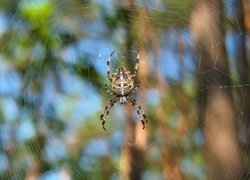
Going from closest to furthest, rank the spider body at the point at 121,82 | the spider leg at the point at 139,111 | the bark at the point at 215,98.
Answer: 1. the bark at the point at 215,98
2. the spider body at the point at 121,82
3. the spider leg at the point at 139,111

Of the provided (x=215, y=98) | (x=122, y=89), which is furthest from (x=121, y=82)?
(x=215, y=98)

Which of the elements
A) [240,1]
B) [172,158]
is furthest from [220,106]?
[240,1]

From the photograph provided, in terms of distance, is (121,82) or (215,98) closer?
(215,98)

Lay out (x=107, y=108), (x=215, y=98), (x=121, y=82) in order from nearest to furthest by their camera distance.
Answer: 1. (x=215, y=98)
2. (x=121, y=82)
3. (x=107, y=108)

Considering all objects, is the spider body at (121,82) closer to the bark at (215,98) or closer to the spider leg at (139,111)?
the spider leg at (139,111)

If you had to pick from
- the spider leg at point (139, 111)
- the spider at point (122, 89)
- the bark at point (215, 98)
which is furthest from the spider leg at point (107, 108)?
the bark at point (215, 98)

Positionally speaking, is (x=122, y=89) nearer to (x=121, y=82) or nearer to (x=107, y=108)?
(x=121, y=82)

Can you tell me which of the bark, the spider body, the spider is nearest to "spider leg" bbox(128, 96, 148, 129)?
the spider

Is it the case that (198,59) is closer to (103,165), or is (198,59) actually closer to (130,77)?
(130,77)
